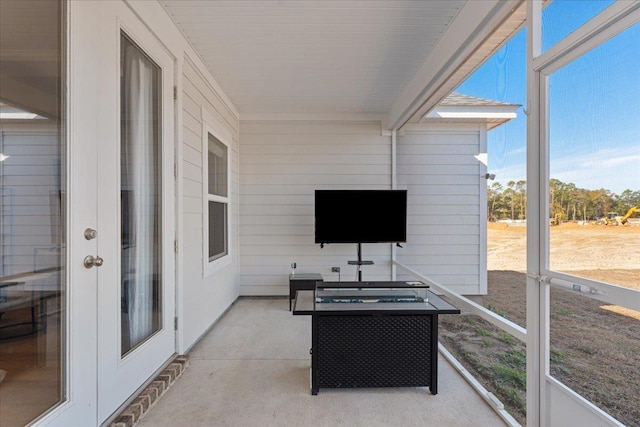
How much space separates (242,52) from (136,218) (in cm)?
189

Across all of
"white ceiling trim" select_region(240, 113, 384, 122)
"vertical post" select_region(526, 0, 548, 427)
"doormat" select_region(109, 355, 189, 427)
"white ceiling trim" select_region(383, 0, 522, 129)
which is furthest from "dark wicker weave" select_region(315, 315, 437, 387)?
"white ceiling trim" select_region(240, 113, 384, 122)

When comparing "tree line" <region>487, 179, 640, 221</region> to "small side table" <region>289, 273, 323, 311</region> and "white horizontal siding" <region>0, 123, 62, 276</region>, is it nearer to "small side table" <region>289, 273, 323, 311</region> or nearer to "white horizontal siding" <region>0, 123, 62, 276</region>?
"white horizontal siding" <region>0, 123, 62, 276</region>

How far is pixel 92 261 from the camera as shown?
68.2 inches

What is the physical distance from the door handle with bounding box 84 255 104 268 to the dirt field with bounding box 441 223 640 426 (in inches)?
90.1

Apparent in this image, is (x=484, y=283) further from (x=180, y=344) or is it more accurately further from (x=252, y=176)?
(x=252, y=176)

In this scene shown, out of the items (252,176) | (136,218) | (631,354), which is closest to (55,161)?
(136,218)

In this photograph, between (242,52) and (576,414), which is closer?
(576,414)

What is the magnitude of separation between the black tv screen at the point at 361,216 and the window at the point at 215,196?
3.97 feet

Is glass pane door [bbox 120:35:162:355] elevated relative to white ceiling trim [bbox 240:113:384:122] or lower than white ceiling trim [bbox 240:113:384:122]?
lower

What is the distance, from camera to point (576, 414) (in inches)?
57.6

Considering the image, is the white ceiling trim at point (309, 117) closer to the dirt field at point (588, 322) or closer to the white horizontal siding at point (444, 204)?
the white horizontal siding at point (444, 204)

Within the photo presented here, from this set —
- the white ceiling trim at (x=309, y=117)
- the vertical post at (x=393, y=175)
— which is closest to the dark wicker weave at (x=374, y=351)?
the vertical post at (x=393, y=175)

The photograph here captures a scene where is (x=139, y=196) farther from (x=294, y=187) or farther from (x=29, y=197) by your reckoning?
(x=294, y=187)

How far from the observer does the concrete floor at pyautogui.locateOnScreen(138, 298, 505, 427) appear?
2061 millimetres
